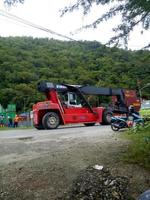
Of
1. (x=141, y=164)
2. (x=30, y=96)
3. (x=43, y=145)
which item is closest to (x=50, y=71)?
(x=30, y=96)

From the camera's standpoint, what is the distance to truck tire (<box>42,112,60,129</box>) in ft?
78.1

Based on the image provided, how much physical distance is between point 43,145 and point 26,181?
12.4ft

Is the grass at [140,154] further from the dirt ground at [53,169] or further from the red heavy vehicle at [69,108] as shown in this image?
the red heavy vehicle at [69,108]

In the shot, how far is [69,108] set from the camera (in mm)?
25344

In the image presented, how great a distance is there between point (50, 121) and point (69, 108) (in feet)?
6.26

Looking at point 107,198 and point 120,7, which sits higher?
point 120,7

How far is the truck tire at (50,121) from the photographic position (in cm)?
2380

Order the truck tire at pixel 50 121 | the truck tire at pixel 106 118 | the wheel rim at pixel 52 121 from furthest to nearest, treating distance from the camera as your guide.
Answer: the truck tire at pixel 106 118, the wheel rim at pixel 52 121, the truck tire at pixel 50 121

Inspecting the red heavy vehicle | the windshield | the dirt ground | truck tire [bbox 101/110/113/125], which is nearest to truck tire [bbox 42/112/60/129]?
the red heavy vehicle

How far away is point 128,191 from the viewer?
670cm

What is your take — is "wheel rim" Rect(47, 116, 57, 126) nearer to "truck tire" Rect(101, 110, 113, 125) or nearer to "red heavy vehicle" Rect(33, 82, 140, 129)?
"red heavy vehicle" Rect(33, 82, 140, 129)

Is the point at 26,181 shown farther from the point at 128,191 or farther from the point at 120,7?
the point at 120,7

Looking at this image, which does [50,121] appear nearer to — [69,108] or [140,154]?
[69,108]

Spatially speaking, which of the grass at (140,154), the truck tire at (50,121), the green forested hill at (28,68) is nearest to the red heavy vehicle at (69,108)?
the truck tire at (50,121)
